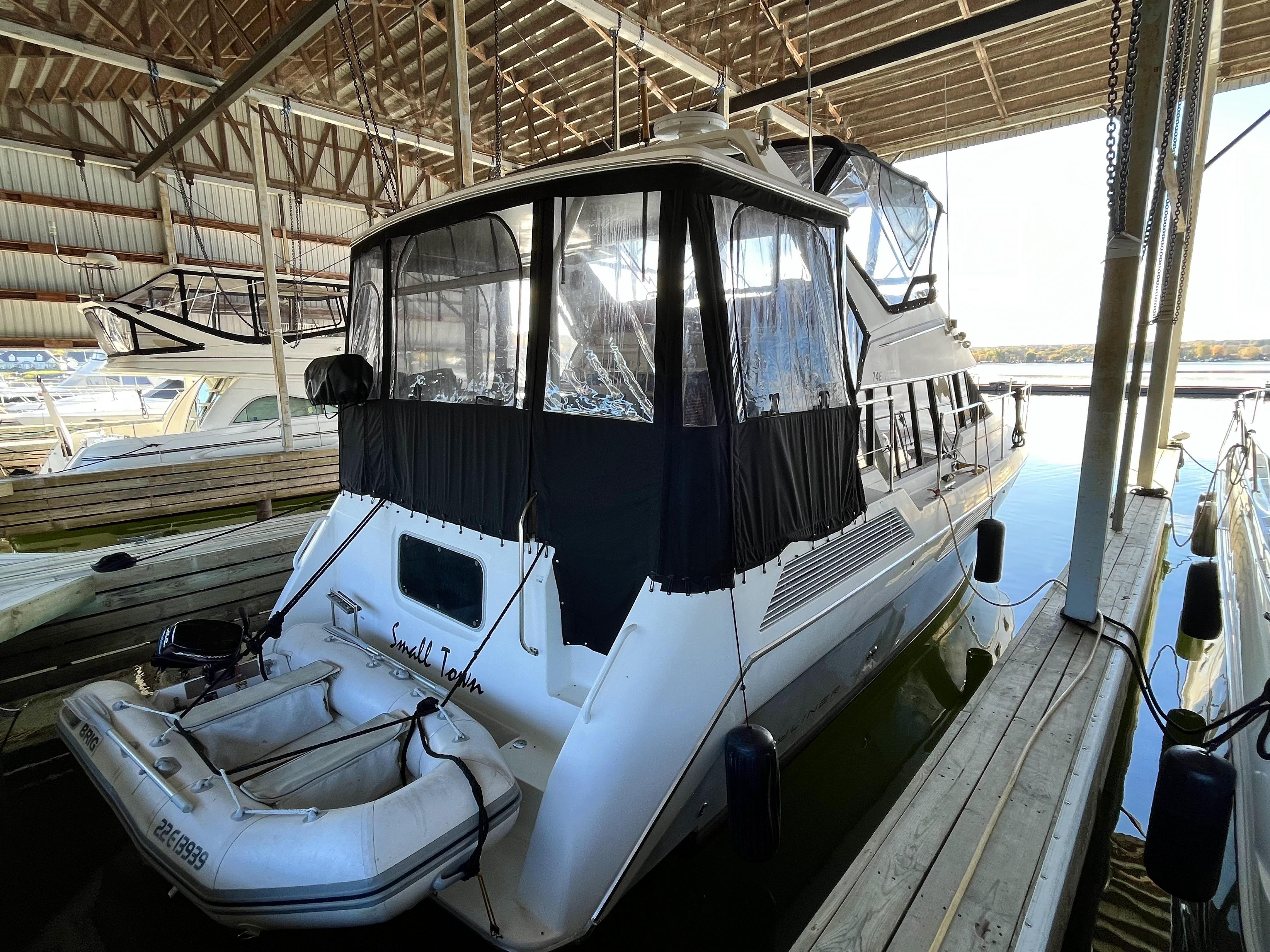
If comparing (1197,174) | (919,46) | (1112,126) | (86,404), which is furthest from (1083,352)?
(86,404)

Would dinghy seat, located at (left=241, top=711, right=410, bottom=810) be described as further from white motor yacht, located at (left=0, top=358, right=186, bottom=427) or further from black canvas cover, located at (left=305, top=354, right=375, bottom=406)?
white motor yacht, located at (left=0, top=358, right=186, bottom=427)

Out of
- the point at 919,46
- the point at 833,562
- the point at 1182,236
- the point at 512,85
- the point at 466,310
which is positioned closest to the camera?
the point at 466,310

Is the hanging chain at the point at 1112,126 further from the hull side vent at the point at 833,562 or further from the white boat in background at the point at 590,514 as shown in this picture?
the hull side vent at the point at 833,562

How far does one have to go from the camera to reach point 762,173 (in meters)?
2.37

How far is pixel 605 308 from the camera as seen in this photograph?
7.89 feet

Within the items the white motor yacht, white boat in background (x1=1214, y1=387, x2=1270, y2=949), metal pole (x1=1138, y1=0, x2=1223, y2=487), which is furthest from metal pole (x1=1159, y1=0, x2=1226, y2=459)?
the white motor yacht

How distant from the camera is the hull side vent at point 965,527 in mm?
4578

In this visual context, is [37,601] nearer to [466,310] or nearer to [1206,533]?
[466,310]

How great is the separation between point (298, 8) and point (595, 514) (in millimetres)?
10273

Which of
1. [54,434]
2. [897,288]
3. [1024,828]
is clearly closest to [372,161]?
[54,434]

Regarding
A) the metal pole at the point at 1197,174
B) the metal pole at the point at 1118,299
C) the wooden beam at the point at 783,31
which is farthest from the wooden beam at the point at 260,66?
the metal pole at the point at 1197,174

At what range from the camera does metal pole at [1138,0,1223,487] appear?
5.54 metres

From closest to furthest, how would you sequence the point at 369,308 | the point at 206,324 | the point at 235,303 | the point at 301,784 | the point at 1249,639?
the point at 301,784 → the point at 1249,639 → the point at 369,308 → the point at 206,324 → the point at 235,303

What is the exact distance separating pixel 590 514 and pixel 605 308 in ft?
2.64
